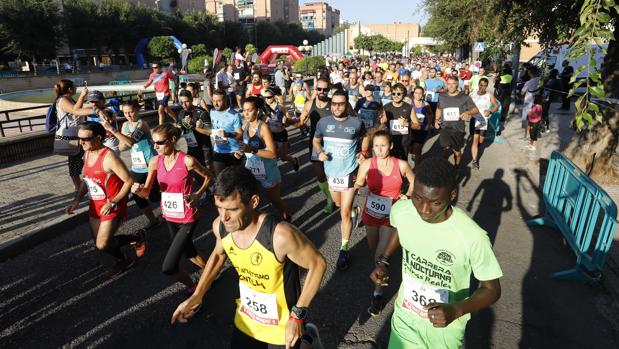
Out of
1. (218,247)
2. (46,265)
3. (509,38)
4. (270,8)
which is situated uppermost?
A: (270,8)

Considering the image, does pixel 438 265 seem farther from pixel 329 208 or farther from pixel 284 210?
pixel 329 208

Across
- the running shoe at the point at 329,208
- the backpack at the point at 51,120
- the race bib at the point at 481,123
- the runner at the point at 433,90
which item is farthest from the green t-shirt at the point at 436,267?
the runner at the point at 433,90

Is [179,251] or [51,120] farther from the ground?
[51,120]

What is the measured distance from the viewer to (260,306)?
2.44m

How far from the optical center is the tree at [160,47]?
48.6 meters

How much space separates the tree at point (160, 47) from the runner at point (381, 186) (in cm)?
5038

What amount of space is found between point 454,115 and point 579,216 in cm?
330

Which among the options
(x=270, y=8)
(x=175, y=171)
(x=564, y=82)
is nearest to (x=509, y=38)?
(x=175, y=171)

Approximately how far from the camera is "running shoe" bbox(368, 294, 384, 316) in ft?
12.7

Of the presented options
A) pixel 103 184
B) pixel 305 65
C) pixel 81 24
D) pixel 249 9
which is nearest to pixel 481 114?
pixel 103 184

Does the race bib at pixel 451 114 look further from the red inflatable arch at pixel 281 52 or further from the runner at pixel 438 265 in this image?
the red inflatable arch at pixel 281 52

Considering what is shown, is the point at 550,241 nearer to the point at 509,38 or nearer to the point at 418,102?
the point at 418,102

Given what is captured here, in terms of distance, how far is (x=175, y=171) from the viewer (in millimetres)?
4031

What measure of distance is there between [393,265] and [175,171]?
2729 mm
